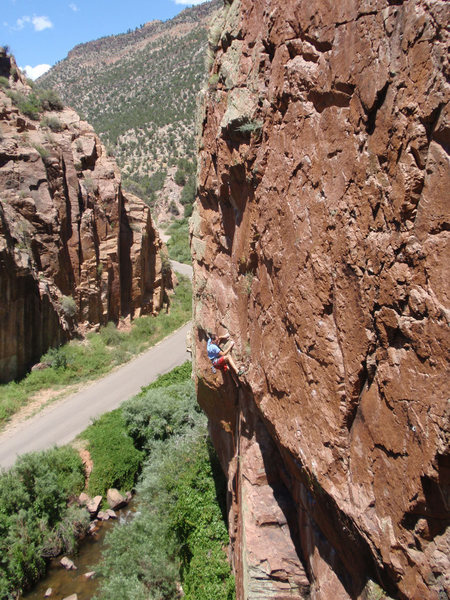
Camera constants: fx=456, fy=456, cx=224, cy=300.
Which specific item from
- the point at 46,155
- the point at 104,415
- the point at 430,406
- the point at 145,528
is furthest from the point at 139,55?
the point at 430,406


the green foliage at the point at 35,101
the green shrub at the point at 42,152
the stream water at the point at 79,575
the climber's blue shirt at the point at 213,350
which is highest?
the green foliage at the point at 35,101

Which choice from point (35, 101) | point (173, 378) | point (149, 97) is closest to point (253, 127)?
point (173, 378)

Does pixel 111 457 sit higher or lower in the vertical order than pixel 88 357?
lower

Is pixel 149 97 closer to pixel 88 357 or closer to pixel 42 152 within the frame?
pixel 42 152

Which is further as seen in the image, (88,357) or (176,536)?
(88,357)

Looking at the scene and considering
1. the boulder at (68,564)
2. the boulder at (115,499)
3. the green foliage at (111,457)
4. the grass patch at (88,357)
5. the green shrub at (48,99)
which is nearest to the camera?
the boulder at (68,564)

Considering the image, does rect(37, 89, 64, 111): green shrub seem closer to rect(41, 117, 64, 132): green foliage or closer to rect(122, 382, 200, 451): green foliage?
rect(41, 117, 64, 132): green foliage

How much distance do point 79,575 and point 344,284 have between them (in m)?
12.9

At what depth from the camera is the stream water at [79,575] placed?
12.0 meters

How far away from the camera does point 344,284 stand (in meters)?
3.53

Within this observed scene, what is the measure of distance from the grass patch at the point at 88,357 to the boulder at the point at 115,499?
16.4 ft

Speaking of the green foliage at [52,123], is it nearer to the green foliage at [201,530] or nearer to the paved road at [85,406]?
the paved road at [85,406]

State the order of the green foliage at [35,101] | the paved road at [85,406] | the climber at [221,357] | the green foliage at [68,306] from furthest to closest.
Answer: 1. the green foliage at [35,101]
2. the green foliage at [68,306]
3. the paved road at [85,406]
4. the climber at [221,357]

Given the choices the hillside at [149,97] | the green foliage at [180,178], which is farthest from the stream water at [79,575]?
the green foliage at [180,178]
